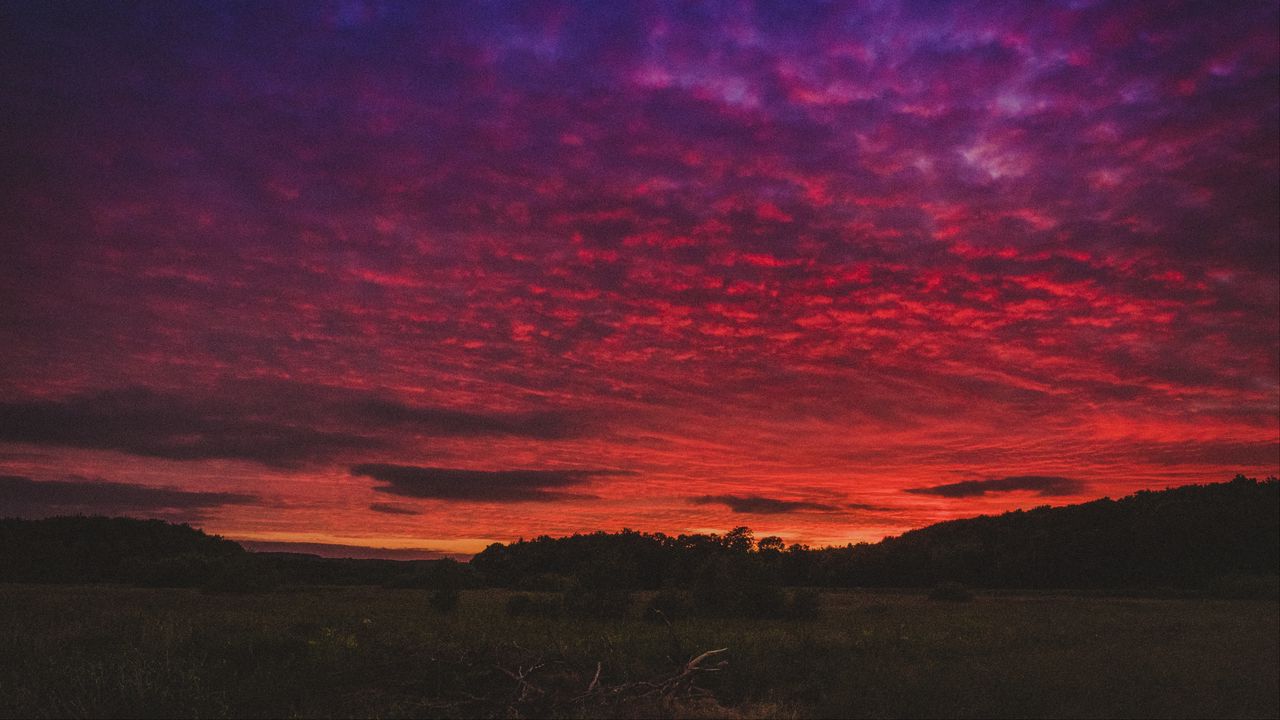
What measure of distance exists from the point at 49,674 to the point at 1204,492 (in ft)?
85.4

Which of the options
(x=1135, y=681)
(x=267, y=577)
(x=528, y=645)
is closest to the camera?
(x=1135, y=681)

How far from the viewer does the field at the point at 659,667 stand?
13367 millimetres

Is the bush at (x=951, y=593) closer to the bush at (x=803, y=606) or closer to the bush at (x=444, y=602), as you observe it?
the bush at (x=803, y=606)

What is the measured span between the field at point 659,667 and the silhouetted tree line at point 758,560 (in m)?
1.17

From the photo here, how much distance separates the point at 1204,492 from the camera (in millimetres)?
15523

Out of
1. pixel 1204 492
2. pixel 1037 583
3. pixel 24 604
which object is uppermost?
pixel 1204 492

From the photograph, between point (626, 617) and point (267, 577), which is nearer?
point (626, 617)

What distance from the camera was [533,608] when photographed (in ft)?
112

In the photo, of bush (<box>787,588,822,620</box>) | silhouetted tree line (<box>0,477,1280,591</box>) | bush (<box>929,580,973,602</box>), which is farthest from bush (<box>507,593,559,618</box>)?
bush (<box>929,580,973,602</box>)

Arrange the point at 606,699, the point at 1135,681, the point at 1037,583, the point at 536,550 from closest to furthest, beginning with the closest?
the point at 1135,681 → the point at 606,699 → the point at 1037,583 → the point at 536,550

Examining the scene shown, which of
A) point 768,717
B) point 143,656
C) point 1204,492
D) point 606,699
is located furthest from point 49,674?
point 1204,492

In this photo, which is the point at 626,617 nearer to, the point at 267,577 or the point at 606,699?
the point at 606,699

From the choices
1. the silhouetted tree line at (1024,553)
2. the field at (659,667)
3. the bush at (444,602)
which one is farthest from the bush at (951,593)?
the bush at (444,602)

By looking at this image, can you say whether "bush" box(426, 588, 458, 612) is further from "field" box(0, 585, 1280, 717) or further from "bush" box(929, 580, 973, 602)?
"bush" box(929, 580, 973, 602)
